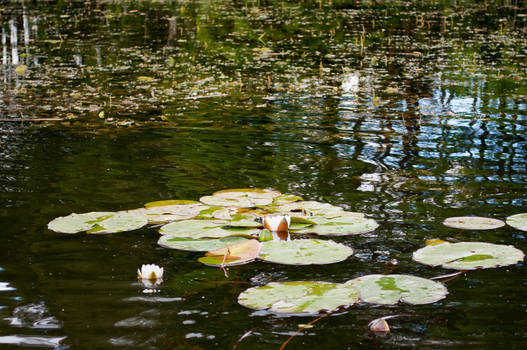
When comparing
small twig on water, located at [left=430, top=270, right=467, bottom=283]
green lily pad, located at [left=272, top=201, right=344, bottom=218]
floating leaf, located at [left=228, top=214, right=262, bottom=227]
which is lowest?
small twig on water, located at [left=430, top=270, right=467, bottom=283]

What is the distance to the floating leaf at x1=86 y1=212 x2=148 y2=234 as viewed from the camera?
3158 mm

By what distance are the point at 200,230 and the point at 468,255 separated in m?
1.24

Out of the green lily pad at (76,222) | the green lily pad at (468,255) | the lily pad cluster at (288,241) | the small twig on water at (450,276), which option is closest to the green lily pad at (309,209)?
the lily pad cluster at (288,241)

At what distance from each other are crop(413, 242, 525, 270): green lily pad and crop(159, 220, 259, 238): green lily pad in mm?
831

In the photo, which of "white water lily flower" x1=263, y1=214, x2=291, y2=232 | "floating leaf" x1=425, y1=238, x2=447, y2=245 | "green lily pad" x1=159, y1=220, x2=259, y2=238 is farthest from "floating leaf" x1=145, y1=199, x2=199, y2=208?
"floating leaf" x1=425, y1=238, x2=447, y2=245

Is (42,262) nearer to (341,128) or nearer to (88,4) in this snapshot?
(341,128)

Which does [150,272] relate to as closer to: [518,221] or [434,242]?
[434,242]

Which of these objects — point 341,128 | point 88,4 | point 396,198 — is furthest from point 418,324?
point 88,4

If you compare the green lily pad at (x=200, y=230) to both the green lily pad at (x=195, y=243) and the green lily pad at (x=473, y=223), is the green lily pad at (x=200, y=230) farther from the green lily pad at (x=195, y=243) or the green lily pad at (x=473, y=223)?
the green lily pad at (x=473, y=223)

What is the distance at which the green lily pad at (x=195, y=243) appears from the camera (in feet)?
9.71

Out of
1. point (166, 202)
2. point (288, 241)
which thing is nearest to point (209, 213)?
point (166, 202)

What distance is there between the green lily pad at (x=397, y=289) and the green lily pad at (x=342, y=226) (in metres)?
0.56

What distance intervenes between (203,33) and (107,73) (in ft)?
11.4

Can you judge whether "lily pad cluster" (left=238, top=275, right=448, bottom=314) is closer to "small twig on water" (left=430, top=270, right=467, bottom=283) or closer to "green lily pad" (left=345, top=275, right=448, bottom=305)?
"green lily pad" (left=345, top=275, right=448, bottom=305)
